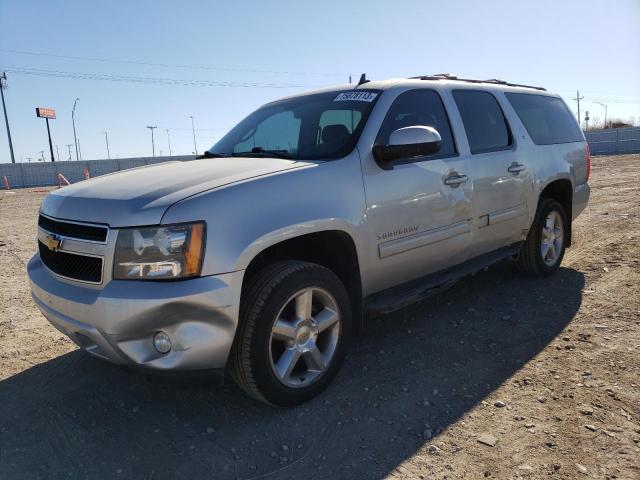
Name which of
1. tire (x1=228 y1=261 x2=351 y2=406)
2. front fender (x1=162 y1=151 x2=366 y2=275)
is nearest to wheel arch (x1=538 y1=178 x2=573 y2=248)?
front fender (x1=162 y1=151 x2=366 y2=275)

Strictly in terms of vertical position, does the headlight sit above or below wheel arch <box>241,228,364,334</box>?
above

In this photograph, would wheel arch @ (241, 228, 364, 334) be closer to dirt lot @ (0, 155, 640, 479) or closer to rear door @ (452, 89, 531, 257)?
dirt lot @ (0, 155, 640, 479)

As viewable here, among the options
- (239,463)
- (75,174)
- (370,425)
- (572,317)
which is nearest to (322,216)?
(370,425)

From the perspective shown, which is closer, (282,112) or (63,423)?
(63,423)

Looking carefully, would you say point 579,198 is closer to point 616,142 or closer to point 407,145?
point 407,145

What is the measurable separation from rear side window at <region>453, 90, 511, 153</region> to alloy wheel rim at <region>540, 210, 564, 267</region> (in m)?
1.14

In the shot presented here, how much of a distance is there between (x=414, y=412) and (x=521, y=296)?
233cm

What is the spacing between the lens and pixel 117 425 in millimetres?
2771

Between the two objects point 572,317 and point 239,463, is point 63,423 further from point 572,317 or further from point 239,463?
point 572,317

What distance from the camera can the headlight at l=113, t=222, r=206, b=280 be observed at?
92.7 inches

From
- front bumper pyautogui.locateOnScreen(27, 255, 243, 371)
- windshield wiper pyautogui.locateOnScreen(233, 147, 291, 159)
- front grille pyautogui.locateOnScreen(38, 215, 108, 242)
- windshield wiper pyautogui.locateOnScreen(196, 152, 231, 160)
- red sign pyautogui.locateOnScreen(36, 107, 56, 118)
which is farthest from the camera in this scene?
red sign pyautogui.locateOnScreen(36, 107, 56, 118)

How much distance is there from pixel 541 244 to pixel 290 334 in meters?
3.32

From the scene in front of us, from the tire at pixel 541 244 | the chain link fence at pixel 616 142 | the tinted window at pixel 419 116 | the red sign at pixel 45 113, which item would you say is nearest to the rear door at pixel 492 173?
the tinted window at pixel 419 116

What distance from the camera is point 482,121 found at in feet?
13.9
